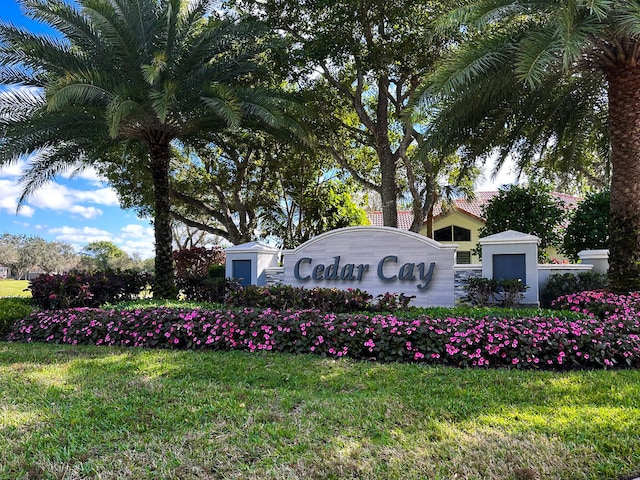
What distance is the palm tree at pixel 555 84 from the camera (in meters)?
7.26

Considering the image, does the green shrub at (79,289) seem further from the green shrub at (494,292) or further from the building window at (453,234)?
the building window at (453,234)

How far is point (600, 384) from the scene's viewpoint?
4.82 m

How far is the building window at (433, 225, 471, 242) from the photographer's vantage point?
30.4 meters

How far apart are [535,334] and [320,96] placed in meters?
12.3

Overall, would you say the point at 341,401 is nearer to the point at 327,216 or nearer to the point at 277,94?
the point at 277,94

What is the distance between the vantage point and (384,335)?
630 centimetres

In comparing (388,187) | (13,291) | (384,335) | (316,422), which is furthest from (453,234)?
(316,422)

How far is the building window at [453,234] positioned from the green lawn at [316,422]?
84.7ft

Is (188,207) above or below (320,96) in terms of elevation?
below

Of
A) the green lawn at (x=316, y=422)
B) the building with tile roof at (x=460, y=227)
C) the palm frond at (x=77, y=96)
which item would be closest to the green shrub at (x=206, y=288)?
the palm frond at (x=77, y=96)

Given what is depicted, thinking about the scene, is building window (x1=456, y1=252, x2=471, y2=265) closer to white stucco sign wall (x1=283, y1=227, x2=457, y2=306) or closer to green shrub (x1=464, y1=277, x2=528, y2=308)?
white stucco sign wall (x1=283, y1=227, x2=457, y2=306)

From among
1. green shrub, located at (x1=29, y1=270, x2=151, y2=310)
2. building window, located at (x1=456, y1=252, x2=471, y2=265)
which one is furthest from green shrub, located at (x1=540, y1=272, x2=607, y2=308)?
building window, located at (x1=456, y1=252, x2=471, y2=265)

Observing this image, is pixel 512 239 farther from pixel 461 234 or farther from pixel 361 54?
pixel 461 234

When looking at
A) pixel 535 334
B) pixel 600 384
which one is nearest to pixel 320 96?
pixel 535 334
